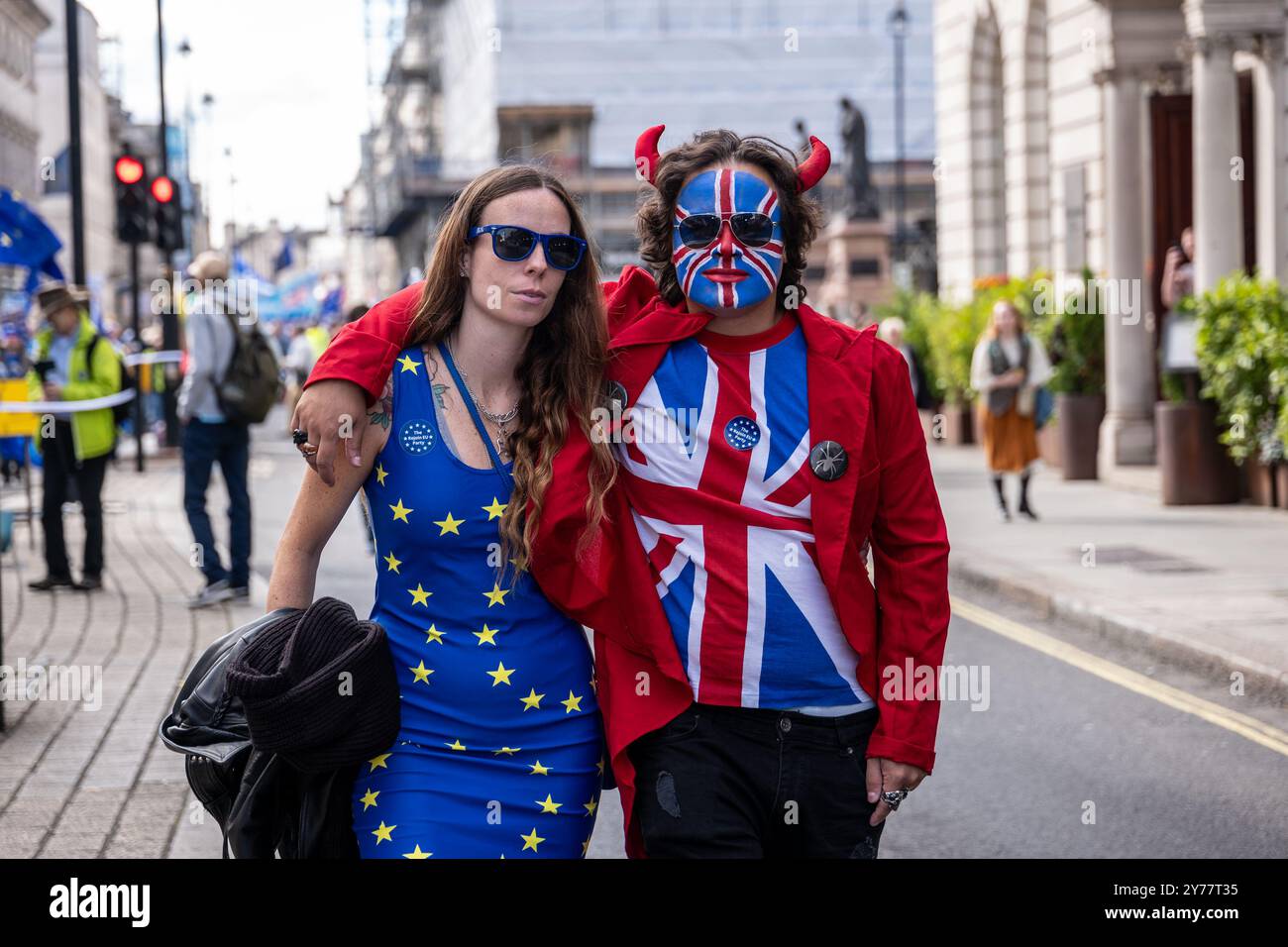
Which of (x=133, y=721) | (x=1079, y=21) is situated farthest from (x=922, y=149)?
(x=133, y=721)

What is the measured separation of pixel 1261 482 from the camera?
1491 cm

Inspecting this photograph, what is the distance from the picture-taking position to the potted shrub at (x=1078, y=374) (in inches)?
744

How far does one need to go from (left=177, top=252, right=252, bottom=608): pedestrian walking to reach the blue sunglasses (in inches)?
308

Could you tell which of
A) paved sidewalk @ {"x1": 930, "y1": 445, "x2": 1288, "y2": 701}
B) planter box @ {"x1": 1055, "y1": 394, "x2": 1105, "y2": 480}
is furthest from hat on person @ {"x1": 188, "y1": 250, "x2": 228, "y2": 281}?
planter box @ {"x1": 1055, "y1": 394, "x2": 1105, "y2": 480}

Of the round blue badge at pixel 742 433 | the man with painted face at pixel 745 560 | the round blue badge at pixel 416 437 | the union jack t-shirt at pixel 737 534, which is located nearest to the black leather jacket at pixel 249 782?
the round blue badge at pixel 416 437

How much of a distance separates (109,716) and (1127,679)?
4.44m

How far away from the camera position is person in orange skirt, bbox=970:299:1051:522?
15.0 m

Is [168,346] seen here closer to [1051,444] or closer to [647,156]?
[1051,444]

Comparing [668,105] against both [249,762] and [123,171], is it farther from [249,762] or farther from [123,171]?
[249,762]

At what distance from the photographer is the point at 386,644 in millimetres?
3104

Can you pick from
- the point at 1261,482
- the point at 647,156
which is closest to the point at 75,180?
the point at 1261,482

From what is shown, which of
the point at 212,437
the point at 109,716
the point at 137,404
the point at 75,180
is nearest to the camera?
the point at 109,716

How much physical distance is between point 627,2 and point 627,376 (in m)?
80.7

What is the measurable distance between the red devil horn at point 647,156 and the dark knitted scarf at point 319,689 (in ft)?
3.13
